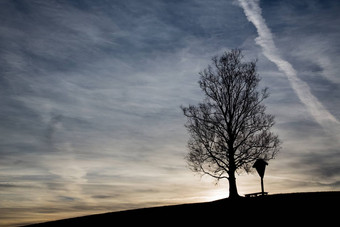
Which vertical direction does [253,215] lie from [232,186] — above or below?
below

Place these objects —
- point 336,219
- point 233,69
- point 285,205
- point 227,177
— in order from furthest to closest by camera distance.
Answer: point 233,69
point 227,177
point 285,205
point 336,219

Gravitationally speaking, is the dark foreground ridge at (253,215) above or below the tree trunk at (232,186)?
below

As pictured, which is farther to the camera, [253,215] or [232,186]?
[232,186]

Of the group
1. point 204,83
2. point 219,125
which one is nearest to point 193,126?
point 219,125

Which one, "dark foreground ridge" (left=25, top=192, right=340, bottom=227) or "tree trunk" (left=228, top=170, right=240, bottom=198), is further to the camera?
"tree trunk" (left=228, top=170, right=240, bottom=198)

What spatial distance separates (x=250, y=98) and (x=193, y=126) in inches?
235

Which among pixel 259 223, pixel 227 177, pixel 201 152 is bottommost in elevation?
pixel 259 223

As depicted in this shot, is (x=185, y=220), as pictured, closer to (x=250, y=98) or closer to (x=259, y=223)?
(x=259, y=223)

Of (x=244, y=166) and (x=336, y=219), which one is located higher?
(x=244, y=166)

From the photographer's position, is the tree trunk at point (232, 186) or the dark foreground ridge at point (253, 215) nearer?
the dark foreground ridge at point (253, 215)

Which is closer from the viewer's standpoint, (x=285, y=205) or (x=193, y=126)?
(x=285, y=205)

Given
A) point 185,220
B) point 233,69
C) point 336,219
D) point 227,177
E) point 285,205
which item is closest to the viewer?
point 336,219

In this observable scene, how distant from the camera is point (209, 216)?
56.6 feet

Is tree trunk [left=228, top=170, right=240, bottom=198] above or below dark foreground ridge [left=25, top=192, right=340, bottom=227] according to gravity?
above
